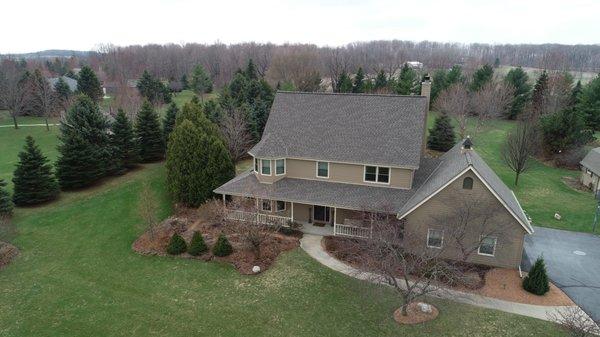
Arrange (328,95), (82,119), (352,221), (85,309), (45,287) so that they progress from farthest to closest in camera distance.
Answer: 1. (82,119)
2. (328,95)
3. (352,221)
4. (45,287)
5. (85,309)

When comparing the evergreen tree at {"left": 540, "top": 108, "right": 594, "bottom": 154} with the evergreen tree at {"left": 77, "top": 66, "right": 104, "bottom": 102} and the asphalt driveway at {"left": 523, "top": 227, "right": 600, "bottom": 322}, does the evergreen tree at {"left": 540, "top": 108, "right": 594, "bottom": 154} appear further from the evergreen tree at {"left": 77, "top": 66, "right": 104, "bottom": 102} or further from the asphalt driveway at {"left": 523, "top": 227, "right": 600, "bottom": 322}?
the evergreen tree at {"left": 77, "top": 66, "right": 104, "bottom": 102}

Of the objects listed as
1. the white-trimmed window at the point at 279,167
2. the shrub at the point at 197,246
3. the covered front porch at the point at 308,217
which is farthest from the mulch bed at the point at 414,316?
the white-trimmed window at the point at 279,167

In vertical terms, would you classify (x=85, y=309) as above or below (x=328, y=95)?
below

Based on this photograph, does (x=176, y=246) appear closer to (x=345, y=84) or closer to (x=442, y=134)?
(x=442, y=134)

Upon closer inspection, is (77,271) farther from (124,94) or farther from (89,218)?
(124,94)

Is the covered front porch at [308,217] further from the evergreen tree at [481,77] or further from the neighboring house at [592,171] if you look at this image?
the evergreen tree at [481,77]

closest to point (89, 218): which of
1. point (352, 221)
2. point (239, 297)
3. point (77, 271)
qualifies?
→ point (77, 271)

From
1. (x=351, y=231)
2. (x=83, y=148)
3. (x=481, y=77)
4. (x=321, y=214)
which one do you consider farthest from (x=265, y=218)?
(x=481, y=77)
